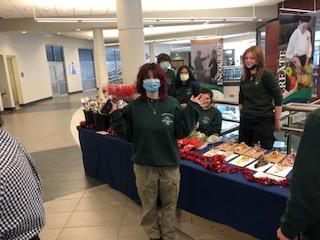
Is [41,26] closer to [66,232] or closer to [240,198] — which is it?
[66,232]

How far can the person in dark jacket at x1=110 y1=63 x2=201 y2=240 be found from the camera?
205 centimetres

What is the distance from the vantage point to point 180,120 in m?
2.08

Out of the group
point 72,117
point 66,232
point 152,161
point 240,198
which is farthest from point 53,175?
point 72,117

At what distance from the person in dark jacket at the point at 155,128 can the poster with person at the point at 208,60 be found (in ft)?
25.7

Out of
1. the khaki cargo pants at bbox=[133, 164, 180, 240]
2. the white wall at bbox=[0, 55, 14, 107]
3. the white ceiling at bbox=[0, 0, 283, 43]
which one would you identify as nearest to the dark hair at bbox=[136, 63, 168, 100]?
the khaki cargo pants at bbox=[133, 164, 180, 240]

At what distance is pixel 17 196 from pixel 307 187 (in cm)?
108

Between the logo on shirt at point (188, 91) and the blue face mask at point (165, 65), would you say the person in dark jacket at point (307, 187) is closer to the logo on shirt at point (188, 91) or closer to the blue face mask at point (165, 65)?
the logo on shirt at point (188, 91)

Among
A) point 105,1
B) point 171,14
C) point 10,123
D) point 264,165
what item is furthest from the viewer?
point 171,14

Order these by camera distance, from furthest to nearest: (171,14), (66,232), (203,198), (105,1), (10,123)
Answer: (171,14) < (10,123) < (105,1) < (66,232) < (203,198)

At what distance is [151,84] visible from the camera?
2035 millimetres

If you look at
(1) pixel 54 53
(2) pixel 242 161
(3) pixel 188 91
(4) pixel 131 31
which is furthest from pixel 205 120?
(1) pixel 54 53

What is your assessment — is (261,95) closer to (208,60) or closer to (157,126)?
(157,126)

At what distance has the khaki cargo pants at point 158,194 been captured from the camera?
84.4 inches

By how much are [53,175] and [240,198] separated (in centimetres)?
313
